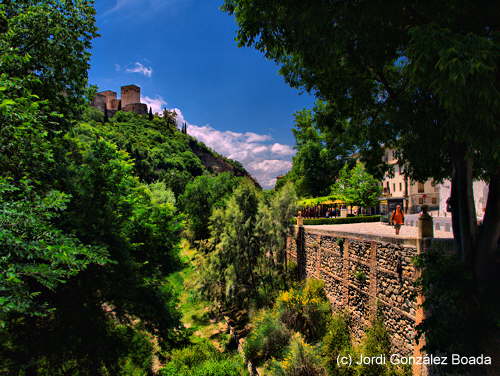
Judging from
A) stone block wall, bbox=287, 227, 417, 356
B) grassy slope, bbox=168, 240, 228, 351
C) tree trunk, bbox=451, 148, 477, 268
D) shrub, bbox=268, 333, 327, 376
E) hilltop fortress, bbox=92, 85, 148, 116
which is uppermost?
hilltop fortress, bbox=92, 85, 148, 116

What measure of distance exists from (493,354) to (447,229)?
763 cm

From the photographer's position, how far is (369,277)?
36.5 ft

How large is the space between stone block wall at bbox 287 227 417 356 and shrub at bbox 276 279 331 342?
22.4 inches

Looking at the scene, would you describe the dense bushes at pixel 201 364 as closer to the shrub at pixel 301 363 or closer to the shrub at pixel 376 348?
the shrub at pixel 301 363

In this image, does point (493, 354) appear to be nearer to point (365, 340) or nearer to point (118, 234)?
point (365, 340)

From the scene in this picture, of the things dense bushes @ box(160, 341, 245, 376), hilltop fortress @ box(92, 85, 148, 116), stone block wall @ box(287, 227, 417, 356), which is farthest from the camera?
hilltop fortress @ box(92, 85, 148, 116)

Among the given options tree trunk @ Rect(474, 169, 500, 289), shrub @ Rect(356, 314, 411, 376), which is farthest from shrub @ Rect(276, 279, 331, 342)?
tree trunk @ Rect(474, 169, 500, 289)

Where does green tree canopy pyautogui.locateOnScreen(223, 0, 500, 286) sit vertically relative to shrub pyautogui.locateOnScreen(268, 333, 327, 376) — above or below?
above

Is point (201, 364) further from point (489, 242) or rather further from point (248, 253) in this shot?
point (489, 242)

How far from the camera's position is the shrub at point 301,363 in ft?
35.1

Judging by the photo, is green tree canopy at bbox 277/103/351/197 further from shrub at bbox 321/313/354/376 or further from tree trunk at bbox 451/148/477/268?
tree trunk at bbox 451/148/477/268

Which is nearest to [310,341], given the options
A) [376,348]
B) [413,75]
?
[376,348]

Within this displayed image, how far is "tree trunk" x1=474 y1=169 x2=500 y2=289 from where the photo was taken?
5.65 m

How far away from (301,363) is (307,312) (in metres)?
3.17
